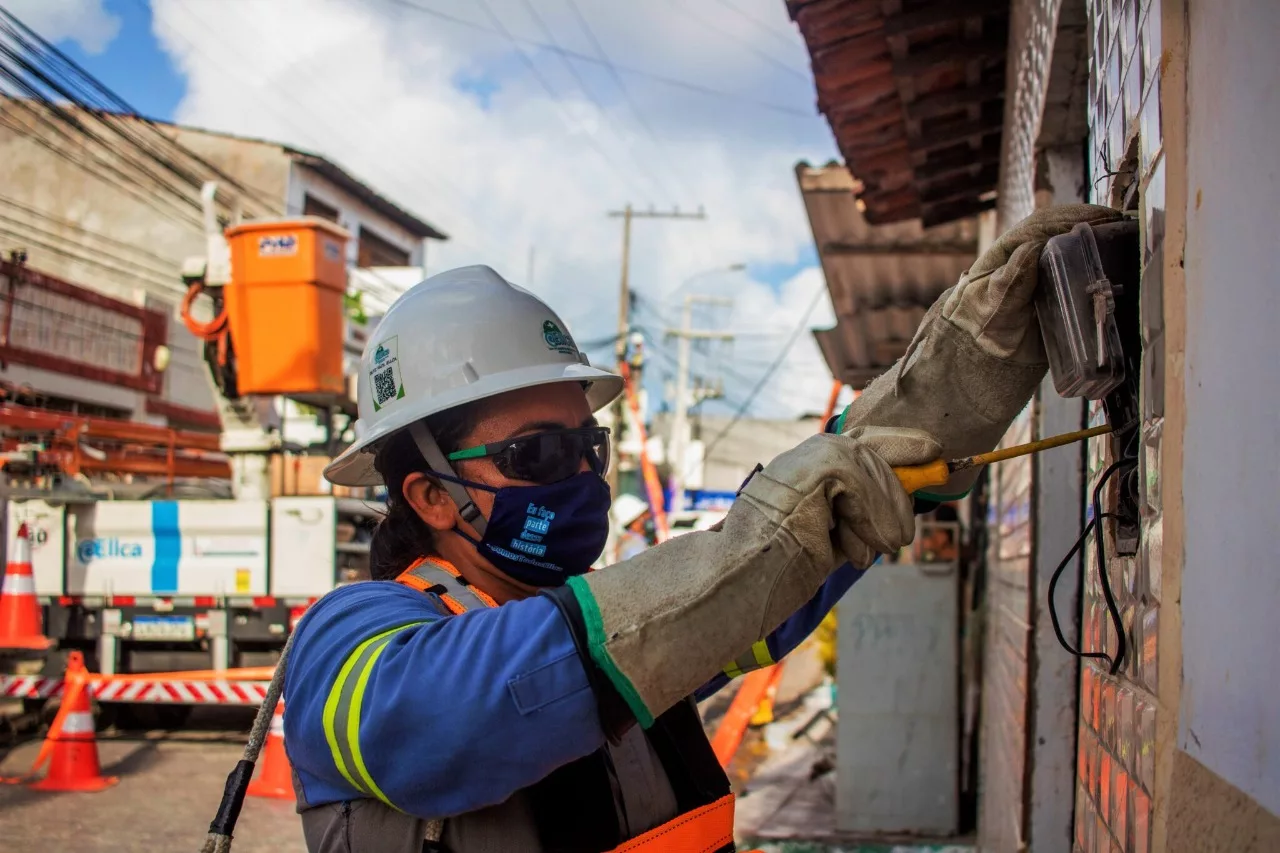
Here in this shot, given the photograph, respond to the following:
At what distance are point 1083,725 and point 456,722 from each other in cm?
128

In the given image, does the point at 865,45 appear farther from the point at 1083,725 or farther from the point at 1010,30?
the point at 1083,725

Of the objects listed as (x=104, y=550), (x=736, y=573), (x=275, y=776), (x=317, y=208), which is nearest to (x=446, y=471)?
(x=736, y=573)

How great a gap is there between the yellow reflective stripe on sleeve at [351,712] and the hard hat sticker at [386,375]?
0.78 m

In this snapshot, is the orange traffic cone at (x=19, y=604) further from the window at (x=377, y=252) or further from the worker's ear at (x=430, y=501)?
the window at (x=377, y=252)

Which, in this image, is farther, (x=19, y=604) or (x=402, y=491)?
(x=19, y=604)

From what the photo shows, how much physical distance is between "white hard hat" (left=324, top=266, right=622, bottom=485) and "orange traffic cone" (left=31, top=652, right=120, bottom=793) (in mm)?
6253

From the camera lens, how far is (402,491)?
2.24 metres

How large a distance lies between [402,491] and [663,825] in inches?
32.9

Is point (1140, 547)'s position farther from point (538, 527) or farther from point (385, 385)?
point (385, 385)

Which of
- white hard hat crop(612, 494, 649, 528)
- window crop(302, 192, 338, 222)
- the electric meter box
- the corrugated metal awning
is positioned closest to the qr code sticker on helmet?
the electric meter box

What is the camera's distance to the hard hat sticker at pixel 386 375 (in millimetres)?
2260

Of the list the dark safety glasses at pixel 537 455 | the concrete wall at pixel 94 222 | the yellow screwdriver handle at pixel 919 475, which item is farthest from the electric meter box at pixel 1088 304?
the concrete wall at pixel 94 222

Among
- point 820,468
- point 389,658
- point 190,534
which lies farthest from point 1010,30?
point 190,534

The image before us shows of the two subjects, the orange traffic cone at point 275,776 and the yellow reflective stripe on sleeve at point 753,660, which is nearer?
the yellow reflective stripe on sleeve at point 753,660
